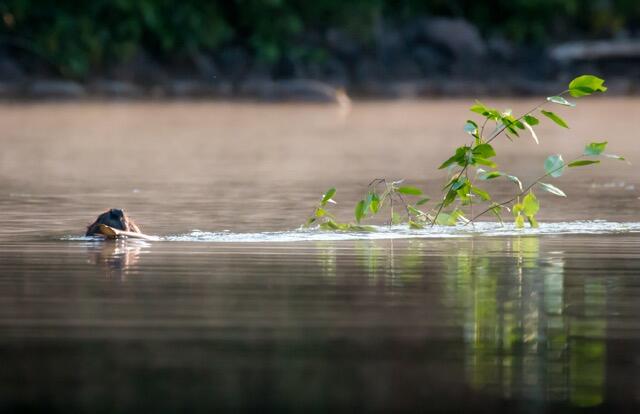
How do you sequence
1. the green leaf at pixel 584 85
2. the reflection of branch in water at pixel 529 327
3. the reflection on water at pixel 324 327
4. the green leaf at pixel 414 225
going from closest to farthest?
the reflection on water at pixel 324 327 < the reflection of branch in water at pixel 529 327 < the green leaf at pixel 584 85 < the green leaf at pixel 414 225

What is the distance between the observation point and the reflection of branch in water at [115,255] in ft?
28.3

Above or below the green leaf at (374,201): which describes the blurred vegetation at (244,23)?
above

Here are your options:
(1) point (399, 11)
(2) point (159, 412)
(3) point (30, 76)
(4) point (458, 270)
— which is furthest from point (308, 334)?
(1) point (399, 11)

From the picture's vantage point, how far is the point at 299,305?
720 cm

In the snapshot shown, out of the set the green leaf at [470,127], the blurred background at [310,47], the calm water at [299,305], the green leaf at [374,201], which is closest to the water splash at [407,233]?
the calm water at [299,305]

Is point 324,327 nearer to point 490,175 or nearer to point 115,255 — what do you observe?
point 115,255

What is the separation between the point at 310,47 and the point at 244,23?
5.20ft

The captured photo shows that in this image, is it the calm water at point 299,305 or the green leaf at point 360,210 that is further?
the green leaf at point 360,210

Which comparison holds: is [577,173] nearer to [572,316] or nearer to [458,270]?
[458,270]

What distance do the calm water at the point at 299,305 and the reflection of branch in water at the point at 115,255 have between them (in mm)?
22

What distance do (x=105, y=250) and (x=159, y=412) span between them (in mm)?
4596

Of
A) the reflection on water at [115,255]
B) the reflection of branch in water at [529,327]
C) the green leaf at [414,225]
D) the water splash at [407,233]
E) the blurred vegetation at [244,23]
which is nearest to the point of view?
the reflection of branch in water at [529,327]

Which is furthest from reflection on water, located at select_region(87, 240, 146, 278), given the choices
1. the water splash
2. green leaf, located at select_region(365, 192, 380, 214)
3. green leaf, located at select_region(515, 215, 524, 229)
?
green leaf, located at select_region(515, 215, 524, 229)

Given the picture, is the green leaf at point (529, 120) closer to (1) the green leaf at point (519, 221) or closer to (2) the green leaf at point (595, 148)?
(2) the green leaf at point (595, 148)
